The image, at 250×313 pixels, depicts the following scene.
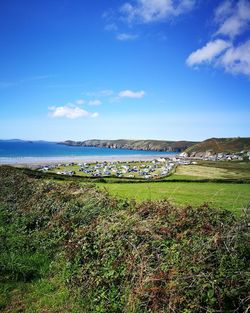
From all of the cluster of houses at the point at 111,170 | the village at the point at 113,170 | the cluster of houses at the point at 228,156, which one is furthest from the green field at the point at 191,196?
the cluster of houses at the point at 228,156

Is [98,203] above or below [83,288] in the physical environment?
above

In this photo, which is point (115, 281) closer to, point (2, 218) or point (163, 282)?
point (163, 282)

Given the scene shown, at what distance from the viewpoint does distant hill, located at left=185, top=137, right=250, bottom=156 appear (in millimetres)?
159750

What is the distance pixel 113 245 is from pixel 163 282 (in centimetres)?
218

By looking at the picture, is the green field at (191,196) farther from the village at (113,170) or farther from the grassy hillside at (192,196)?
the village at (113,170)

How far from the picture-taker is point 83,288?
23.3ft

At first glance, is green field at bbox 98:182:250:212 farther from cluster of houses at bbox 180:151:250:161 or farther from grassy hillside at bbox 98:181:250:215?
cluster of houses at bbox 180:151:250:161

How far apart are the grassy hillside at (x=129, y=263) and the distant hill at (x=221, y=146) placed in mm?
155612

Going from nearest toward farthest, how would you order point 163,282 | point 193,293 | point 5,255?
point 193,293 → point 163,282 → point 5,255

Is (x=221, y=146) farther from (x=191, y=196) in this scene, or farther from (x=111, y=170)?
(x=191, y=196)

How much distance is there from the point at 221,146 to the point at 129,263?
575ft

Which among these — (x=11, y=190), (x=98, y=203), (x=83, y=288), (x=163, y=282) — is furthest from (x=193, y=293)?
(x=11, y=190)

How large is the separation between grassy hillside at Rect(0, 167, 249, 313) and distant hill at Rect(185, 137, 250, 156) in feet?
511

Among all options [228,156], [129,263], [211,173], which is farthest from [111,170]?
[228,156]
